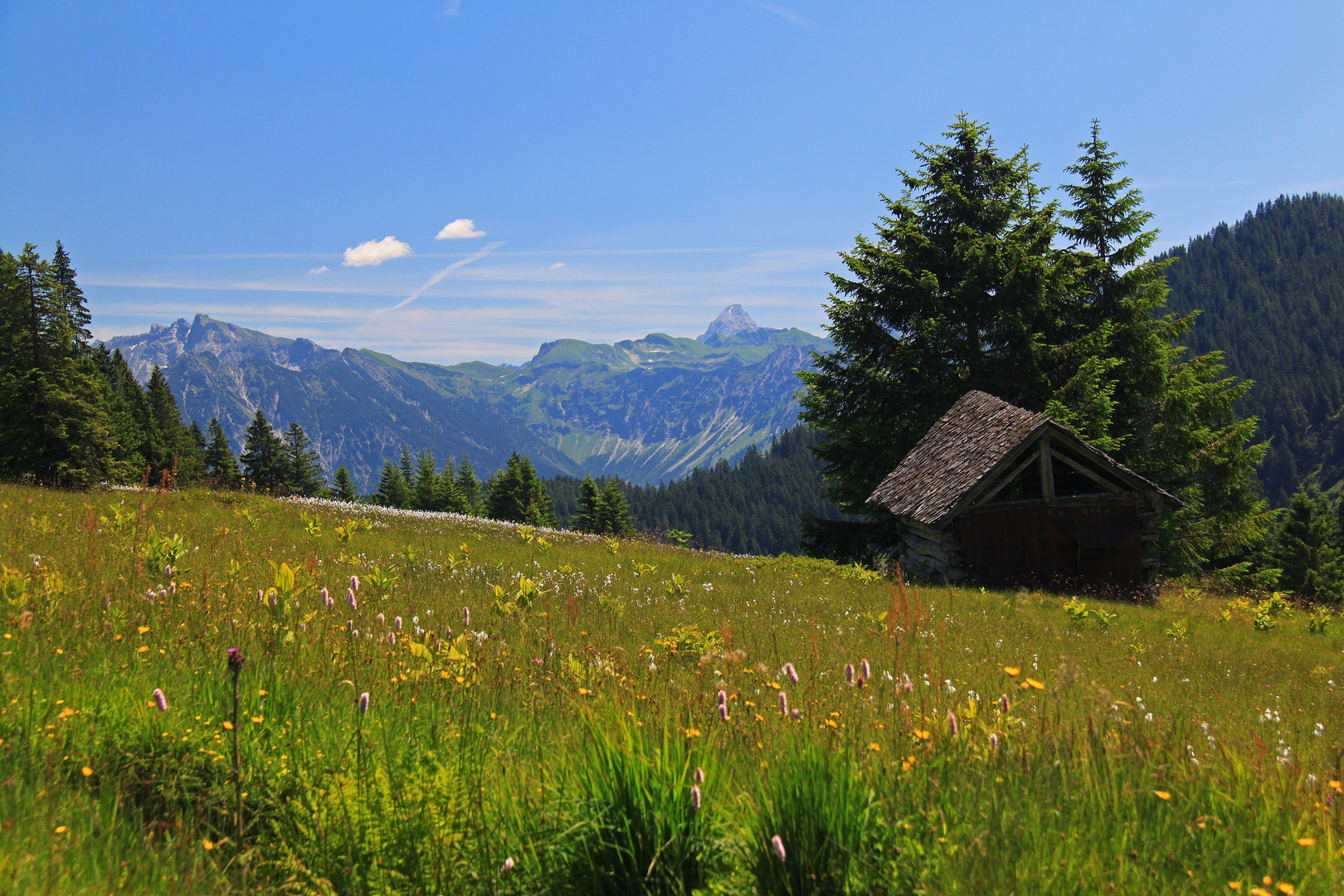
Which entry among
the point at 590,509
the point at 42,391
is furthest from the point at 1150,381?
the point at 590,509

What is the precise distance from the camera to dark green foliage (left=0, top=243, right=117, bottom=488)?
25.1 meters

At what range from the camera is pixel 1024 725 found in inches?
134

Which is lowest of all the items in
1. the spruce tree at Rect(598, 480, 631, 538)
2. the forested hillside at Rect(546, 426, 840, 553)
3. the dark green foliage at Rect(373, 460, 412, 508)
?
the forested hillside at Rect(546, 426, 840, 553)

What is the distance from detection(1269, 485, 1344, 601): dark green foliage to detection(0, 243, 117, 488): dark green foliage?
264ft

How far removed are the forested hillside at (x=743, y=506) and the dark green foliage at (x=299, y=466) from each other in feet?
334

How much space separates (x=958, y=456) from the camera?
60.0 ft

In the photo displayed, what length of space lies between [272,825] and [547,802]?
1025 millimetres

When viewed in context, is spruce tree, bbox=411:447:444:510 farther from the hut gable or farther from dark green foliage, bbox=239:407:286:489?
the hut gable

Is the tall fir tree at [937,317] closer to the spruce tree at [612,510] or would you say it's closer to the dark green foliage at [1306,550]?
the spruce tree at [612,510]

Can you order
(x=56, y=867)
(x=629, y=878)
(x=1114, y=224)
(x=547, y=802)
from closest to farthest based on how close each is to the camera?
(x=56, y=867)
(x=629, y=878)
(x=547, y=802)
(x=1114, y=224)

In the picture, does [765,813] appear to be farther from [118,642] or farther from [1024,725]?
[118,642]

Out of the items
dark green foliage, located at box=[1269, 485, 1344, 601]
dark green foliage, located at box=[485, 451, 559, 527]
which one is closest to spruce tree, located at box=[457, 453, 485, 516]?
dark green foliage, located at box=[485, 451, 559, 527]

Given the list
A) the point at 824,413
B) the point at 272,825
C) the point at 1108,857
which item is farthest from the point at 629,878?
the point at 824,413

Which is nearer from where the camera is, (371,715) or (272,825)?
(272,825)
